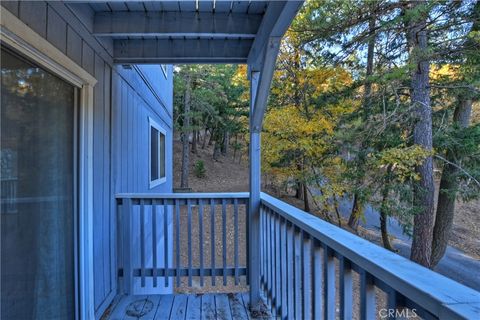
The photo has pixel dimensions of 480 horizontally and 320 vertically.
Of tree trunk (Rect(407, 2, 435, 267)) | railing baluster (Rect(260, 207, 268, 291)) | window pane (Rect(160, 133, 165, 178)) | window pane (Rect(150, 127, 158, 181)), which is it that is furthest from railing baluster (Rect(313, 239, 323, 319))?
tree trunk (Rect(407, 2, 435, 267))

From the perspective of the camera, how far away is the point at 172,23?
253 cm

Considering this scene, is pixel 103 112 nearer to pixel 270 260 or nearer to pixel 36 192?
pixel 36 192

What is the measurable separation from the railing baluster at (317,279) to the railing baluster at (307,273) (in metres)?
0.10

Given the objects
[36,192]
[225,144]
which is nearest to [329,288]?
[36,192]

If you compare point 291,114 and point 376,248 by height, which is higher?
point 291,114

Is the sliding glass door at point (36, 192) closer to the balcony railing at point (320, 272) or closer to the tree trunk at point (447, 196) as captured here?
the balcony railing at point (320, 272)

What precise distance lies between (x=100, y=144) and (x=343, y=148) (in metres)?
6.96

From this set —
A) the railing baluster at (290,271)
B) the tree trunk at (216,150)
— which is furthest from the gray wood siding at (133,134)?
the tree trunk at (216,150)

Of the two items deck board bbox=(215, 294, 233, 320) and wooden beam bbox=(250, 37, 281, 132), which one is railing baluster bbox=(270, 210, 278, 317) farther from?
wooden beam bbox=(250, 37, 281, 132)

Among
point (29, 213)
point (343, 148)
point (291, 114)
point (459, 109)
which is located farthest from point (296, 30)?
point (29, 213)

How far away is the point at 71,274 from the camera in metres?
2.21

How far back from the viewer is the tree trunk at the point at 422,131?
22.9 ft

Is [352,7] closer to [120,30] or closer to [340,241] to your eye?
[120,30]

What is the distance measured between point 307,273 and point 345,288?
20.2 inches
